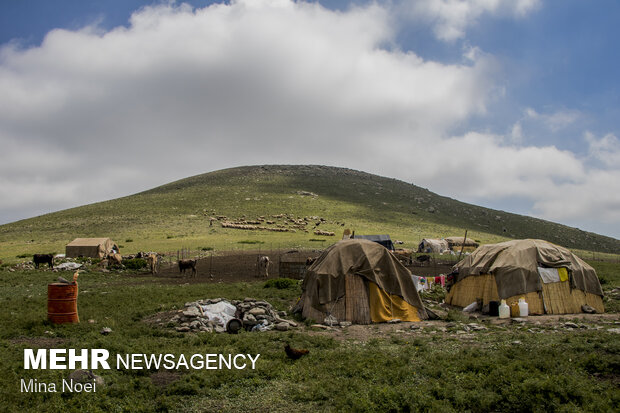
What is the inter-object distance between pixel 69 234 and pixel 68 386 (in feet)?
204

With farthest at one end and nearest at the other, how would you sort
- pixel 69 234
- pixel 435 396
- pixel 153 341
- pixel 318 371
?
1. pixel 69 234
2. pixel 153 341
3. pixel 318 371
4. pixel 435 396

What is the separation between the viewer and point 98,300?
57.9 ft

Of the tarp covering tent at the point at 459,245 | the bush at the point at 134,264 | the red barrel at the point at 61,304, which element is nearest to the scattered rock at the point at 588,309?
the red barrel at the point at 61,304

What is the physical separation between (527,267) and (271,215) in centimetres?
6219

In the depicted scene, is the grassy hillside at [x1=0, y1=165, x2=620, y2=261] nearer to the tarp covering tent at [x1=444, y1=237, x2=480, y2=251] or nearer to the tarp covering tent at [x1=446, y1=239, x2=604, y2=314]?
the tarp covering tent at [x1=444, y1=237, x2=480, y2=251]

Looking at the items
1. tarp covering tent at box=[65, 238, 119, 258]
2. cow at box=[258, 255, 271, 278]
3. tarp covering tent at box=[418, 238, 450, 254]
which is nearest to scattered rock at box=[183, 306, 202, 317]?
cow at box=[258, 255, 271, 278]

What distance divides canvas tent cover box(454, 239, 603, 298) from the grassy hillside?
35.4 m

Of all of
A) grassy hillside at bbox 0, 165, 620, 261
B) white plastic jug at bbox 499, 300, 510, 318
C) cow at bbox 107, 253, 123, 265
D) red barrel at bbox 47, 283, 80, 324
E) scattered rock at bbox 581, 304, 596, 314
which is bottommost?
scattered rock at bbox 581, 304, 596, 314

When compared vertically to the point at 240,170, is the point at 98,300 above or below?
below

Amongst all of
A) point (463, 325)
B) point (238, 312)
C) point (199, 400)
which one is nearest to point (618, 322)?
point (463, 325)

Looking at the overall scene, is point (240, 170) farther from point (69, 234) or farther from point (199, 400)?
point (199, 400)

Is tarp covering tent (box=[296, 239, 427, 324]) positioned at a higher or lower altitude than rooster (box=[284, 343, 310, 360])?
higher

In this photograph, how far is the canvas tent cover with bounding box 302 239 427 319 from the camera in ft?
48.2

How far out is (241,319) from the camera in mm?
13500
